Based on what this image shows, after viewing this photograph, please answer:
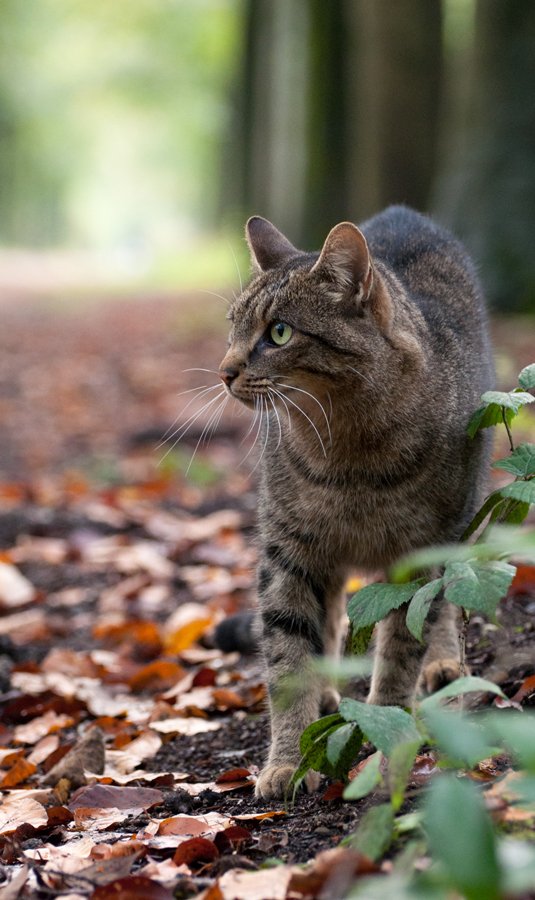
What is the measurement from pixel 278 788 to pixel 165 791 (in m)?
0.34

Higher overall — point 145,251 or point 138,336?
point 145,251

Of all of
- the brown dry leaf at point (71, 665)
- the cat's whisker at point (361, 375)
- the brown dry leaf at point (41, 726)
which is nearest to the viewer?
the cat's whisker at point (361, 375)

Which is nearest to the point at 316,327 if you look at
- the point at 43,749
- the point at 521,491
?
the point at 521,491

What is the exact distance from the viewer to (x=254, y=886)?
6.38 ft

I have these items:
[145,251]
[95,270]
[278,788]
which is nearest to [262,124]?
[95,270]

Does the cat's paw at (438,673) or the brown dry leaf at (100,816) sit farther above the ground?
the cat's paw at (438,673)

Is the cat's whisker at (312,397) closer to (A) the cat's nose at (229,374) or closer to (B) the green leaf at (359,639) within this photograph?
(A) the cat's nose at (229,374)

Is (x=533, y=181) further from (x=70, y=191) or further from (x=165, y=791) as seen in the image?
(x=70, y=191)

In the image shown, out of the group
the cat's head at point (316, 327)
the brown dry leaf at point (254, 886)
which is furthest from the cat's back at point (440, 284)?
the brown dry leaf at point (254, 886)

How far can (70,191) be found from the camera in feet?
173

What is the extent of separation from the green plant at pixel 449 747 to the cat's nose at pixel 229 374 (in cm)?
64

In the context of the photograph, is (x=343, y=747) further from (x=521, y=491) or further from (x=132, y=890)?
(x=521, y=491)

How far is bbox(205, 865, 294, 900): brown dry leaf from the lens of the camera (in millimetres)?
1901

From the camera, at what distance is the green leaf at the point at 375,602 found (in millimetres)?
2359
